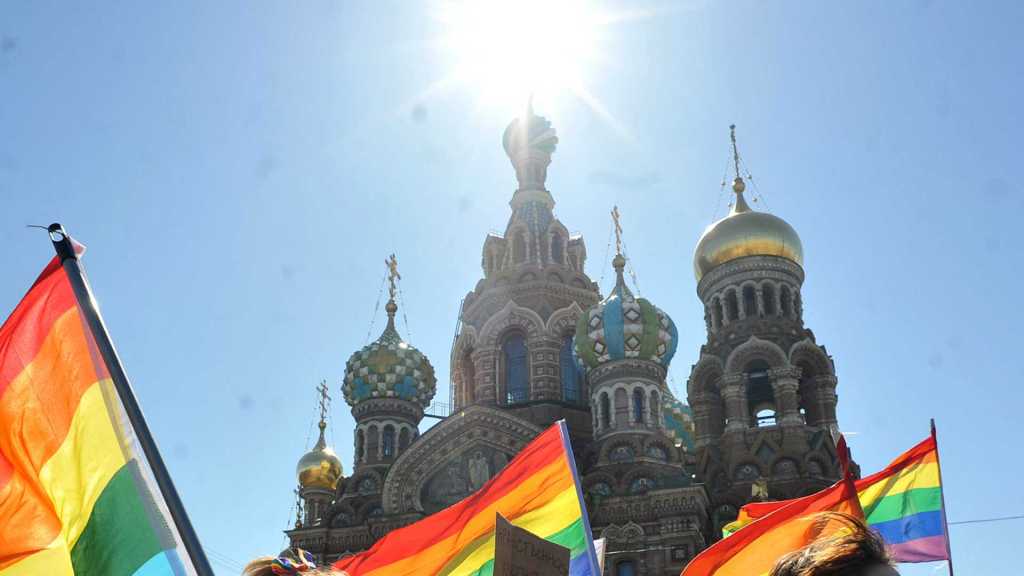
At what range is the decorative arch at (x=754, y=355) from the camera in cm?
2236

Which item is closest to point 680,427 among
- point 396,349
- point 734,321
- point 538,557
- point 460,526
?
point 734,321

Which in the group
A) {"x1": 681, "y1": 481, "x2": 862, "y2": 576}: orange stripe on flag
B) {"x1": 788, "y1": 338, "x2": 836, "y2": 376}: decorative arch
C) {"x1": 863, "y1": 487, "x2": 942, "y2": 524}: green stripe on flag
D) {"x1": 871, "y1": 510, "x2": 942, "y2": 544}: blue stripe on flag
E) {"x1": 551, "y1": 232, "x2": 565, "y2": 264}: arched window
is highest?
{"x1": 551, "y1": 232, "x2": 565, "y2": 264}: arched window

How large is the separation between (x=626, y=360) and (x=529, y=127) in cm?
1005

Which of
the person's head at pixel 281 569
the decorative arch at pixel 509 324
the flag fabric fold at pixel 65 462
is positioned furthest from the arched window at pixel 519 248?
the person's head at pixel 281 569

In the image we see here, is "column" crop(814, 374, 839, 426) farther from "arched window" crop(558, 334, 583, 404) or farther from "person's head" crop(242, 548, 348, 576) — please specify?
"person's head" crop(242, 548, 348, 576)

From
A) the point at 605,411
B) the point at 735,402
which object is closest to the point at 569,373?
the point at 605,411

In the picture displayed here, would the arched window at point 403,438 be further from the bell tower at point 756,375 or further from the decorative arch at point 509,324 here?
the bell tower at point 756,375

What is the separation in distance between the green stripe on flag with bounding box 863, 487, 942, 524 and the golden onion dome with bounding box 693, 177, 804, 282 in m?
16.0

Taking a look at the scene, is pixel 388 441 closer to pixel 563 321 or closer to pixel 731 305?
pixel 563 321

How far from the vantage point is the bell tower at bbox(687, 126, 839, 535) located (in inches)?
850

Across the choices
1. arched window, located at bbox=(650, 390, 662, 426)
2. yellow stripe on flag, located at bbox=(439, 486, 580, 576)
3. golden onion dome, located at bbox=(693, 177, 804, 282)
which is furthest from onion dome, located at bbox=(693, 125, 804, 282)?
yellow stripe on flag, located at bbox=(439, 486, 580, 576)

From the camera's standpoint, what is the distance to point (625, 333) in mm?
22375

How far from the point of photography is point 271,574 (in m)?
2.80

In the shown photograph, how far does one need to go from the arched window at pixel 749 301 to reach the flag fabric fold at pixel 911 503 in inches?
612
